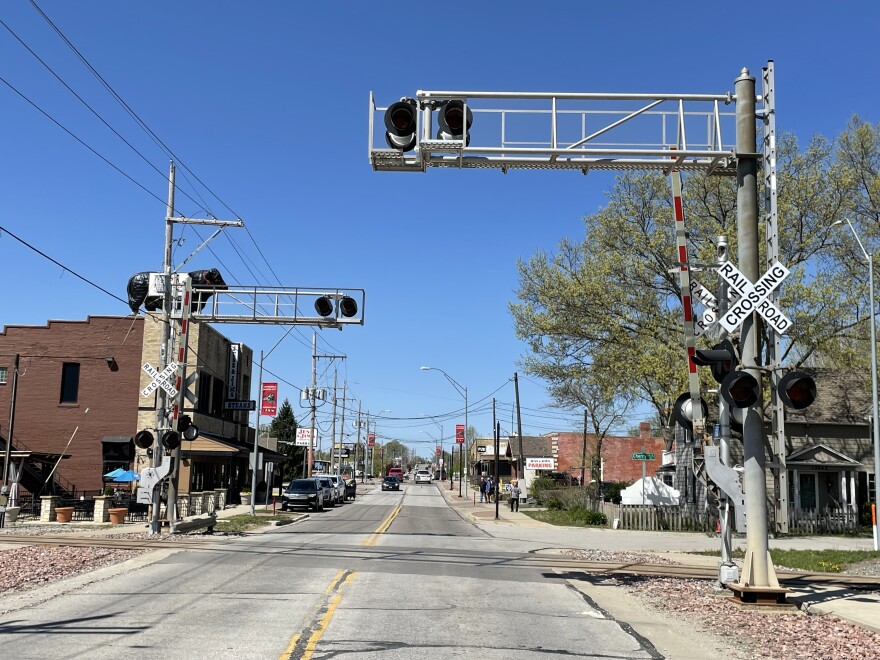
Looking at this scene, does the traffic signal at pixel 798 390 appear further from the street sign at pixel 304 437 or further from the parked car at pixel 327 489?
the street sign at pixel 304 437

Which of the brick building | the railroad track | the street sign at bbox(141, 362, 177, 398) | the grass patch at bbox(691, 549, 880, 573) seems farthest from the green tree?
the grass patch at bbox(691, 549, 880, 573)

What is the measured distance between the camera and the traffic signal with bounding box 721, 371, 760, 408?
11.1 metres

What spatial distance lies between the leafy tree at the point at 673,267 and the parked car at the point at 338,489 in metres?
23.5

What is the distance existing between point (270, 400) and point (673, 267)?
25.1 m

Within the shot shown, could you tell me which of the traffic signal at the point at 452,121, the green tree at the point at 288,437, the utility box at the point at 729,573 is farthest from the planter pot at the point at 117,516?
the green tree at the point at 288,437

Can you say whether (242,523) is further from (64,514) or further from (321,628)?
(321,628)

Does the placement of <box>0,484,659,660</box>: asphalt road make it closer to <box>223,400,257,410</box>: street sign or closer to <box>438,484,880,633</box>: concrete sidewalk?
<box>438,484,880,633</box>: concrete sidewalk

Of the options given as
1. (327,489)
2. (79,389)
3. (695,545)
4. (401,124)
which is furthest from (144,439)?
(327,489)

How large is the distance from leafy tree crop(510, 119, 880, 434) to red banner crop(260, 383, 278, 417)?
56.6 ft

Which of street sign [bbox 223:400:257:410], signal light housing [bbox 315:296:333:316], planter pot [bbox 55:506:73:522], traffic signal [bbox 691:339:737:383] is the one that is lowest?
planter pot [bbox 55:506:73:522]

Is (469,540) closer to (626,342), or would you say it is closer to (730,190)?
(626,342)

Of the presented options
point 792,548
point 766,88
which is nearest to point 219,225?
point 766,88

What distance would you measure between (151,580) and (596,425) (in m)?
51.9

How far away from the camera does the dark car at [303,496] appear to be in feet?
139
